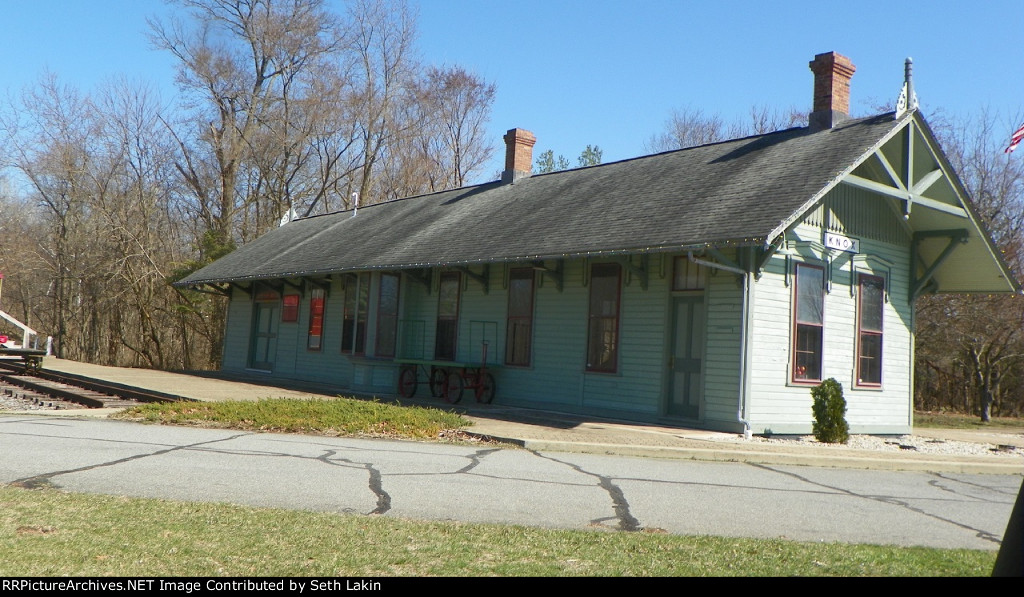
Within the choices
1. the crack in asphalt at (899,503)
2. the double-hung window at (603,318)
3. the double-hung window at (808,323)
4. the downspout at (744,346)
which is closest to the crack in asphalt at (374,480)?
the crack in asphalt at (899,503)

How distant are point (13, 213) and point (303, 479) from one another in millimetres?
45183

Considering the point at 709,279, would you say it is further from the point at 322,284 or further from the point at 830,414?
the point at 322,284

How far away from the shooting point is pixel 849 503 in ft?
26.4

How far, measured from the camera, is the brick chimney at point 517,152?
2331 centimetres

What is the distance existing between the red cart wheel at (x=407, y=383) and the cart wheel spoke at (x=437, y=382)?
513 millimetres

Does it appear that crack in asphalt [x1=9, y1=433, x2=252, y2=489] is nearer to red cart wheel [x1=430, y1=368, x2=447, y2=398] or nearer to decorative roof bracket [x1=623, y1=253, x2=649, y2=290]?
decorative roof bracket [x1=623, y1=253, x2=649, y2=290]

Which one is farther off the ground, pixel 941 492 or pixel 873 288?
pixel 873 288

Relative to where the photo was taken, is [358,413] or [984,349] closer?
[358,413]

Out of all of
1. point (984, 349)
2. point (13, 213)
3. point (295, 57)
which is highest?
point (295, 57)

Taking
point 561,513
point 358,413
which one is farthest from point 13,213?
point 561,513

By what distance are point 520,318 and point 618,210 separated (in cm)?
296

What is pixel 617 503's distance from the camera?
744 centimetres
